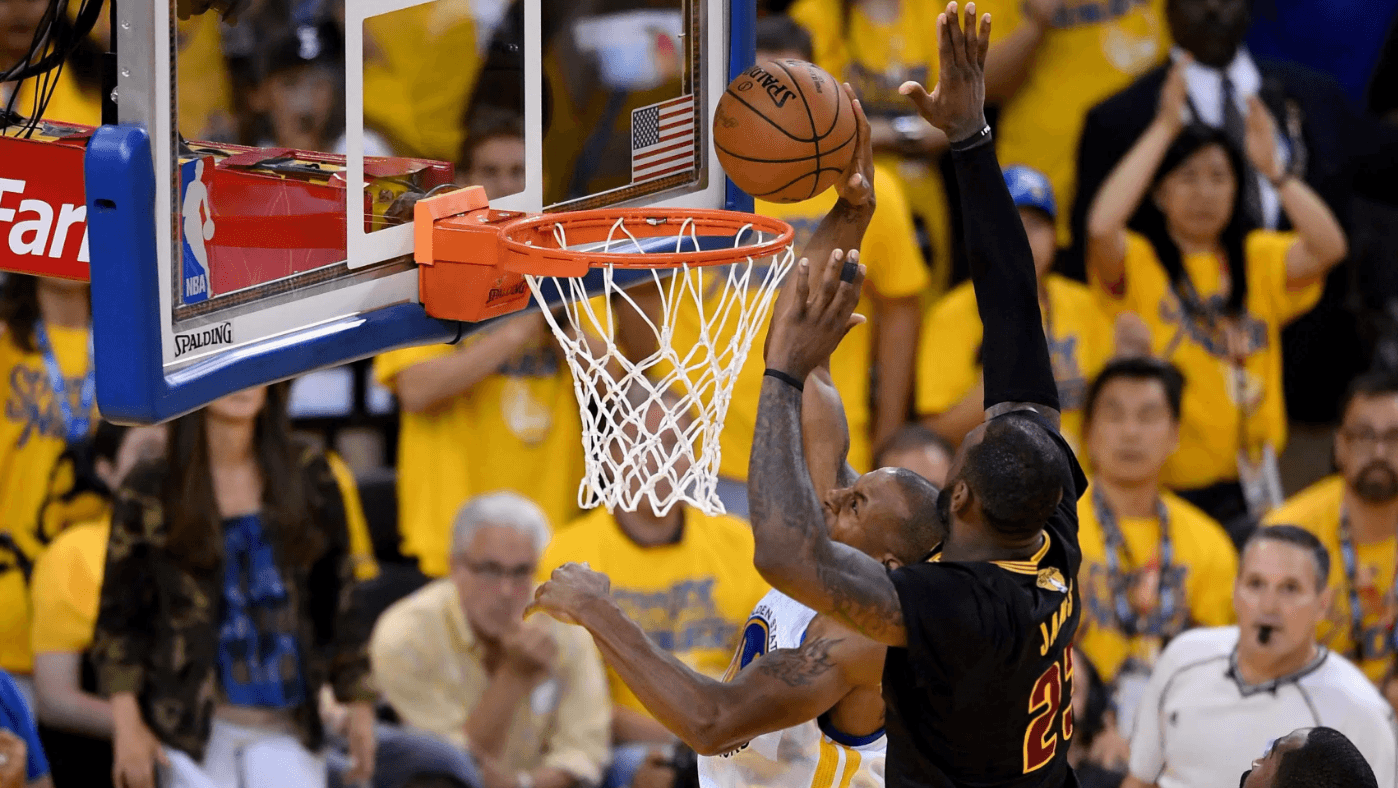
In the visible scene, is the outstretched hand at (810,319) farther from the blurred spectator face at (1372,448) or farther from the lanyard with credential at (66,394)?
the blurred spectator face at (1372,448)

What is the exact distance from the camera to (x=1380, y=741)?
538 centimetres

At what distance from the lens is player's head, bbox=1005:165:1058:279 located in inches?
254

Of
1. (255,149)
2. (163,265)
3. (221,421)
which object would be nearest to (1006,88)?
(221,421)

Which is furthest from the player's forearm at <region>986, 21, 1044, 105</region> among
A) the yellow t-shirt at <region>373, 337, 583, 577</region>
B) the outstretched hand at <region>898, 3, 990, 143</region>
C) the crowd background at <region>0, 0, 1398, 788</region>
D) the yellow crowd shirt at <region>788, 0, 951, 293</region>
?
the outstretched hand at <region>898, 3, 990, 143</region>

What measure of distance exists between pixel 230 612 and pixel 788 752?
6.93ft

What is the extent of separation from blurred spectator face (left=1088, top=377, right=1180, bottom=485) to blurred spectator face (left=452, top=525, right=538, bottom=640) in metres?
1.99

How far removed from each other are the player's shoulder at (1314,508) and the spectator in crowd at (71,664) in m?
3.76

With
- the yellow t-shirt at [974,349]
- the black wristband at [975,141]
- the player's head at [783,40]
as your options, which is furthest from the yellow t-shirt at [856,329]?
the black wristband at [975,141]

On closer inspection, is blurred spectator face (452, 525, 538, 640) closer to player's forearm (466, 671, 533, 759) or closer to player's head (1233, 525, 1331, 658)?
player's forearm (466, 671, 533, 759)

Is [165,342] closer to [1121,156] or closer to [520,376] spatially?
[520,376]

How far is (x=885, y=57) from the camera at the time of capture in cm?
673

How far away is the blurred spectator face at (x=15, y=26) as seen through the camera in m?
5.63

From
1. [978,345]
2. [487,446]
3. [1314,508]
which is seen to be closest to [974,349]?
[978,345]

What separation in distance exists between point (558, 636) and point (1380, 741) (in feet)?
8.20
